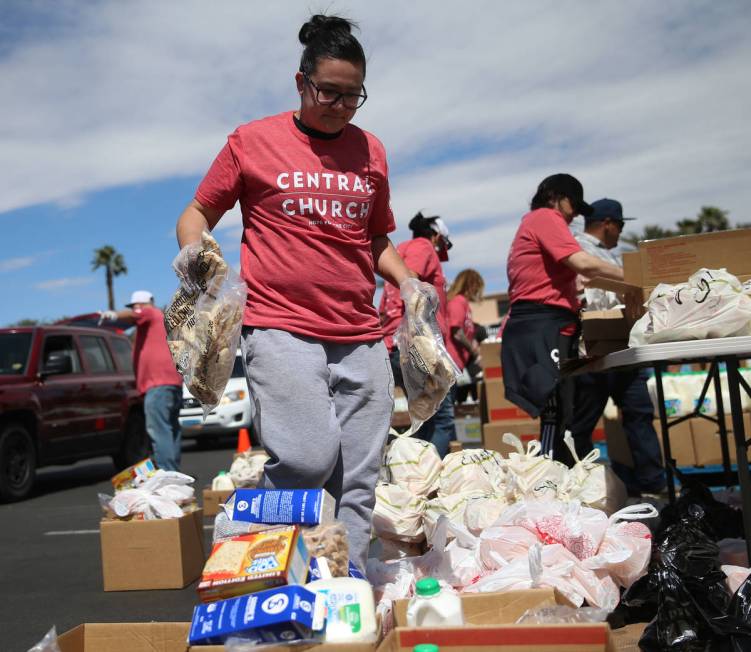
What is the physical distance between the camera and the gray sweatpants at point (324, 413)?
258 cm

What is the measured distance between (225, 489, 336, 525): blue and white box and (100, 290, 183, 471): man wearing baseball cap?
198 inches

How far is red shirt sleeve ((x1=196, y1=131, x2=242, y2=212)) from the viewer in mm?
2781

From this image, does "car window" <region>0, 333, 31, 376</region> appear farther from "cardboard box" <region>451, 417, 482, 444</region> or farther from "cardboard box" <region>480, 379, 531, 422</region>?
"cardboard box" <region>480, 379, 531, 422</region>

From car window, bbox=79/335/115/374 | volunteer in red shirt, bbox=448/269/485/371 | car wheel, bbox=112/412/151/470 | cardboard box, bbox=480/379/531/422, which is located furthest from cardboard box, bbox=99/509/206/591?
car wheel, bbox=112/412/151/470

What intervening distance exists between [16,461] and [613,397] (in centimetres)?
636

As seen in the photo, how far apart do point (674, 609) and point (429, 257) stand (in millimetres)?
3519

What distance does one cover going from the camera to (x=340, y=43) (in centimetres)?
274

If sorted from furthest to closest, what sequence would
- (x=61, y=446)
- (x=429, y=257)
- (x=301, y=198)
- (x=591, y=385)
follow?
(x=61, y=446) < (x=429, y=257) < (x=591, y=385) < (x=301, y=198)

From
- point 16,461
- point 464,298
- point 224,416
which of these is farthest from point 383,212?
point 224,416

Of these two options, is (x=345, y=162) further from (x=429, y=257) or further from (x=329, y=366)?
(x=429, y=257)

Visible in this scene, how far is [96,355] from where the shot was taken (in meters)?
10.6

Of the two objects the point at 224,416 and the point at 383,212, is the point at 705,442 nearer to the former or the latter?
the point at 383,212

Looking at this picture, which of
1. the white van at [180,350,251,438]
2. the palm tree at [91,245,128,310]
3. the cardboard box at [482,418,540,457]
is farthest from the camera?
the palm tree at [91,245,128,310]

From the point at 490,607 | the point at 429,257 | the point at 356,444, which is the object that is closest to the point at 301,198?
the point at 356,444
